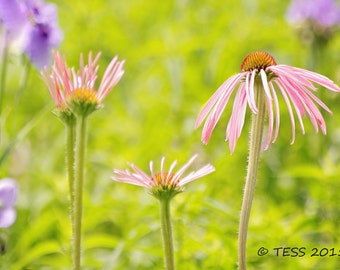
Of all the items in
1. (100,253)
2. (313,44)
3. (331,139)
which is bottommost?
(100,253)

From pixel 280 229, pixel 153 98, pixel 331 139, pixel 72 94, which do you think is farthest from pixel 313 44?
pixel 72 94

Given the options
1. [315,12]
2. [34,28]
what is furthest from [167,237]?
[315,12]

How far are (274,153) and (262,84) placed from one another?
1.10 metres

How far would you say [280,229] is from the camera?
109cm

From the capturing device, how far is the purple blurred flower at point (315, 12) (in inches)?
79.3

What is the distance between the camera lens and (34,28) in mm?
1088

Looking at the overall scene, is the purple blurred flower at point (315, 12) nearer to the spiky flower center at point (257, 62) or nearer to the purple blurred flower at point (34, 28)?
the purple blurred flower at point (34, 28)

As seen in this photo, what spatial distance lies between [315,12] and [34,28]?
3.74 feet

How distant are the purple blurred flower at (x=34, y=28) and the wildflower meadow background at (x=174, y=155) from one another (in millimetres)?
42

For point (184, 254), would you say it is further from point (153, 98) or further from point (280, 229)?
point (153, 98)

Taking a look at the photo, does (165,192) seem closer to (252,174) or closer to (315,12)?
(252,174)

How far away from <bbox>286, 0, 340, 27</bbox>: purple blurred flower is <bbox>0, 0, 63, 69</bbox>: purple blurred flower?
3.46 ft

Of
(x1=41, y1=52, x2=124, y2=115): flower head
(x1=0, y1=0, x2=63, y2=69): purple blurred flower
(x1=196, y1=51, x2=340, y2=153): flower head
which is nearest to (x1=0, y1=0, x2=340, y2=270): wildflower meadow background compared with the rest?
(x1=0, y1=0, x2=63, y2=69): purple blurred flower

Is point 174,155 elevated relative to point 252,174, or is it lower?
elevated
